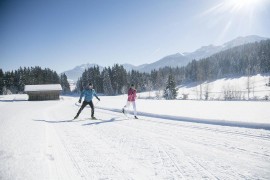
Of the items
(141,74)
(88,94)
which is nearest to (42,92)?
(88,94)

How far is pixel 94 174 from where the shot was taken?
400 cm

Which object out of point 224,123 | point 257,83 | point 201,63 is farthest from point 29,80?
point 224,123

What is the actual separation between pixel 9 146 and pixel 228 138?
6.57 metres

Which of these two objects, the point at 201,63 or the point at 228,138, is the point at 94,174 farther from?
the point at 201,63

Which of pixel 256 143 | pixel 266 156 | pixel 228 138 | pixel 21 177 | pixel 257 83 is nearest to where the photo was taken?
pixel 21 177

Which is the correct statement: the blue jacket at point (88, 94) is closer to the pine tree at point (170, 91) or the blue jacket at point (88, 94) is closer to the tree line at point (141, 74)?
the pine tree at point (170, 91)

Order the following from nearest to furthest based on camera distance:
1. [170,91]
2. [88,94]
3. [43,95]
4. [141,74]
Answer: [88,94] → [170,91] → [43,95] → [141,74]

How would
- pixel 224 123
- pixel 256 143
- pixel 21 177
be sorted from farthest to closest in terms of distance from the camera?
pixel 224 123 < pixel 256 143 < pixel 21 177

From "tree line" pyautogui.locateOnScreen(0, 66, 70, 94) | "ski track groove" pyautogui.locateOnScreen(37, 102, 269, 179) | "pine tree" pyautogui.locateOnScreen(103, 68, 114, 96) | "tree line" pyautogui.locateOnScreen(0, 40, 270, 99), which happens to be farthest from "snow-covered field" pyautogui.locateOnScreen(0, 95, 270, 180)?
"tree line" pyautogui.locateOnScreen(0, 66, 70, 94)

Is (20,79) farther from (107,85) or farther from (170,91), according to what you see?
(170,91)

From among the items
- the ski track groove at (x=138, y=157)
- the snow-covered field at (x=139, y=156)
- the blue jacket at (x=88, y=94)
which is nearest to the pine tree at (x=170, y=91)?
the blue jacket at (x=88, y=94)

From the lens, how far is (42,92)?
203 feet

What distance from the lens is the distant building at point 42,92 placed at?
200ft

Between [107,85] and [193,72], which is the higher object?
[193,72]
